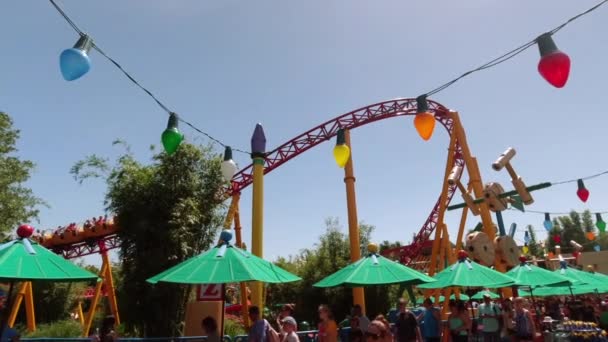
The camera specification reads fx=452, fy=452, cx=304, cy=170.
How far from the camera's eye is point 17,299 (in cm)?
1508

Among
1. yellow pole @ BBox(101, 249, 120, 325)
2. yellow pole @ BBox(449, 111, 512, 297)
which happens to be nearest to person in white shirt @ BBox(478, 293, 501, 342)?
yellow pole @ BBox(449, 111, 512, 297)

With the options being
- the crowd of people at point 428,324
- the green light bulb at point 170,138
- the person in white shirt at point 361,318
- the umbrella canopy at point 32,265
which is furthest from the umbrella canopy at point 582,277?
the umbrella canopy at point 32,265

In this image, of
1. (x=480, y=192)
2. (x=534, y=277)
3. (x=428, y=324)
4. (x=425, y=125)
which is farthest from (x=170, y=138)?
(x=480, y=192)

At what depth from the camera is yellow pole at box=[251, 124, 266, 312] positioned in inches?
369

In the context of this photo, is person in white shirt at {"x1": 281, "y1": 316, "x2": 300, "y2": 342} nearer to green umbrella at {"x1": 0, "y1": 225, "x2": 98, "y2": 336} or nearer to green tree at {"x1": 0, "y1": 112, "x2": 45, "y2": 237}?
green umbrella at {"x1": 0, "y1": 225, "x2": 98, "y2": 336}

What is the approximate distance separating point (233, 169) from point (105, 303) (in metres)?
21.5

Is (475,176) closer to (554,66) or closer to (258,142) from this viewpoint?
(258,142)

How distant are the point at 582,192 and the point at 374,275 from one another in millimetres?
9115

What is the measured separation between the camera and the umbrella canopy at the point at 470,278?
854cm

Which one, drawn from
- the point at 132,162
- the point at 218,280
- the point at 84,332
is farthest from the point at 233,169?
→ the point at 84,332

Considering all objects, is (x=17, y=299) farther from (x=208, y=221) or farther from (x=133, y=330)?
(x=208, y=221)

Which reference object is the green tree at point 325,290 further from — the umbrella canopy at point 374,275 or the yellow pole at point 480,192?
the umbrella canopy at point 374,275

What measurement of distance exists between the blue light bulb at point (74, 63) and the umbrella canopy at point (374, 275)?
4.84 metres

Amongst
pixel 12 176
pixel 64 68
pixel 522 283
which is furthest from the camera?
pixel 12 176
